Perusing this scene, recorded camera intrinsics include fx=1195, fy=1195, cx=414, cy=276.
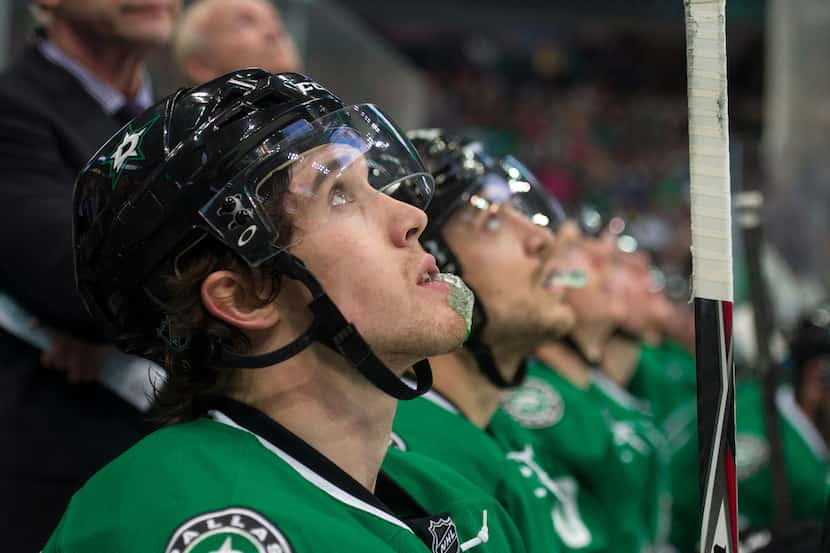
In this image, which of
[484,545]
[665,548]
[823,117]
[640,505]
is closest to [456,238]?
[484,545]

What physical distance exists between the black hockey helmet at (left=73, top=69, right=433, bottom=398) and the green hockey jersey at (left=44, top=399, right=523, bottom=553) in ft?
0.36

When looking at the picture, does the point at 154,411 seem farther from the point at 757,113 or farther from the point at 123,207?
the point at 757,113

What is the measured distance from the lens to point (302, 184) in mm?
1397

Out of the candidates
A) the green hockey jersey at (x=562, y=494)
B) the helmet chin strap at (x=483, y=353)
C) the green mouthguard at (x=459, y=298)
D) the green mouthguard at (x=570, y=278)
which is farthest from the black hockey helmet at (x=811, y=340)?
the green mouthguard at (x=459, y=298)

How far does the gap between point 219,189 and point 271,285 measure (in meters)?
0.14

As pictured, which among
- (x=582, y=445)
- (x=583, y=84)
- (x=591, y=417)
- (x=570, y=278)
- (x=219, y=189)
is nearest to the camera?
(x=219, y=189)

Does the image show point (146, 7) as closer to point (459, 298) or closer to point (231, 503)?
point (459, 298)

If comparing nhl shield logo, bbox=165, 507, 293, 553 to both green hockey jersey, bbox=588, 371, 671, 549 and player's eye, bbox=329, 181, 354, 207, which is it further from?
green hockey jersey, bbox=588, 371, 671, 549

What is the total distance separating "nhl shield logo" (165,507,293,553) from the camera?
1.18 m

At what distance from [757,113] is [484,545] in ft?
42.3

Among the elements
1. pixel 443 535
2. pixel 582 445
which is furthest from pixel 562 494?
pixel 443 535

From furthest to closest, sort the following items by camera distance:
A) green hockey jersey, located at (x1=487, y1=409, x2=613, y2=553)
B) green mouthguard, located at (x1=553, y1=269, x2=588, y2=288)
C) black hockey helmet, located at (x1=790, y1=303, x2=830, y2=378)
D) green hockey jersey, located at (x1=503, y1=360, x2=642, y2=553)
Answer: black hockey helmet, located at (x1=790, y1=303, x2=830, y2=378), green hockey jersey, located at (x1=503, y1=360, x2=642, y2=553), green mouthguard, located at (x1=553, y1=269, x2=588, y2=288), green hockey jersey, located at (x1=487, y1=409, x2=613, y2=553)

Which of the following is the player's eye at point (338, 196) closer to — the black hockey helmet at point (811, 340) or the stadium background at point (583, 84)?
the black hockey helmet at point (811, 340)

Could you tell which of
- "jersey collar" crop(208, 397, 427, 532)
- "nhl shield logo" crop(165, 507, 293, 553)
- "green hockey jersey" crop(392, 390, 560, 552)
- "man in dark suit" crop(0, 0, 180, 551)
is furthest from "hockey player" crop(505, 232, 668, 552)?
"nhl shield logo" crop(165, 507, 293, 553)
